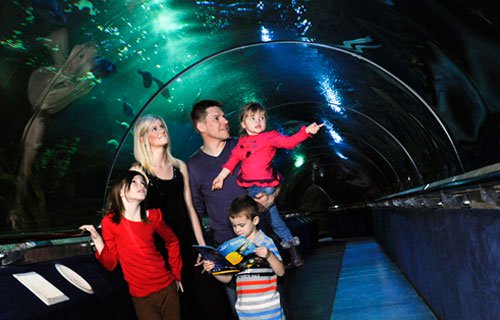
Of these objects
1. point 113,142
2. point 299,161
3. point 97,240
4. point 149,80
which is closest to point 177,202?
point 97,240

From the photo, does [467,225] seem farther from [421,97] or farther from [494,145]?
[421,97]

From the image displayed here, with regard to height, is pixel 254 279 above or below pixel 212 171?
below

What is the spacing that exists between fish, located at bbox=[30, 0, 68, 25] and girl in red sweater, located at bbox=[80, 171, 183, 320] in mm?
2891

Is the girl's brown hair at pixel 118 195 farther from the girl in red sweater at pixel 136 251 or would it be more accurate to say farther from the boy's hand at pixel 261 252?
the boy's hand at pixel 261 252

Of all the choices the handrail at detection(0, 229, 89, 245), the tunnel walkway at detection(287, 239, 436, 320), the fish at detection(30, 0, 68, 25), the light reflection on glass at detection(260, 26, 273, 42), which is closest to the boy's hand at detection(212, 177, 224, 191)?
the handrail at detection(0, 229, 89, 245)

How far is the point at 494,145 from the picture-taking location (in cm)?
570

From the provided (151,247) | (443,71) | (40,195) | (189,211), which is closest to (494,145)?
(443,71)

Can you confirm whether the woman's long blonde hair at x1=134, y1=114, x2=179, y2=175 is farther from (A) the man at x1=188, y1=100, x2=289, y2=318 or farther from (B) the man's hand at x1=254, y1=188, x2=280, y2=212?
(B) the man's hand at x1=254, y1=188, x2=280, y2=212

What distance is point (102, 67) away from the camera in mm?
7527

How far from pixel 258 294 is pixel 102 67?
4.51 m

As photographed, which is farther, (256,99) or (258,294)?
(256,99)

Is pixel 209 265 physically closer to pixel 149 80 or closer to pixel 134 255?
pixel 134 255

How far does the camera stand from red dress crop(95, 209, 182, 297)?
3.91 m

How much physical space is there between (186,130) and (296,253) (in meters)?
6.08
